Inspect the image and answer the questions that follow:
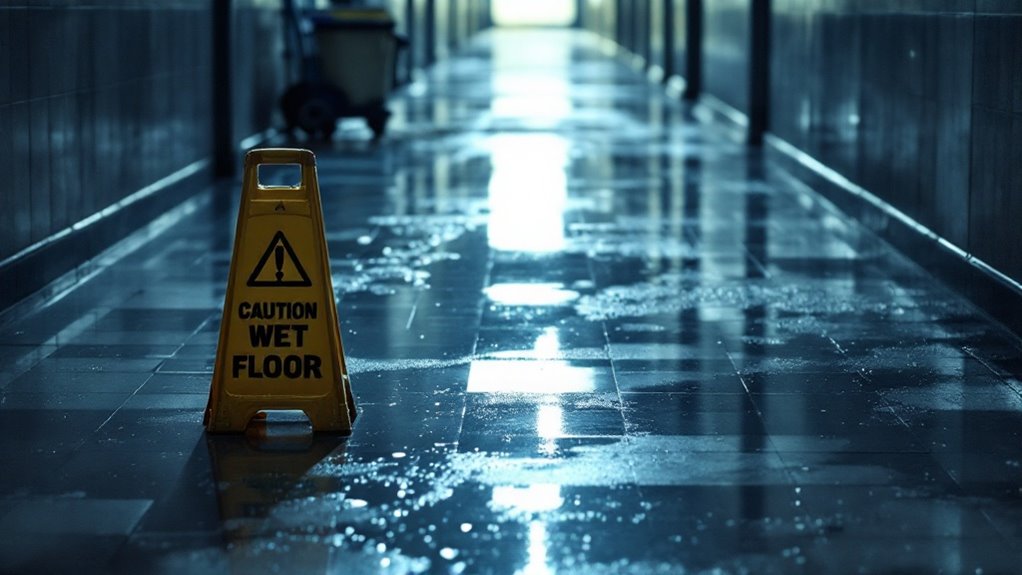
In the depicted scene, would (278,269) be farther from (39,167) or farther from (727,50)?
(727,50)

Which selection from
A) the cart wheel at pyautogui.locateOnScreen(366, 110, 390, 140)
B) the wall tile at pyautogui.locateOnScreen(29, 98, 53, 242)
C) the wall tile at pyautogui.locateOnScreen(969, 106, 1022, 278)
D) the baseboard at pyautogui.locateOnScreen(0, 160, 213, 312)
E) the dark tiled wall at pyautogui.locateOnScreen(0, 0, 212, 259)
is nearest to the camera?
the wall tile at pyautogui.locateOnScreen(969, 106, 1022, 278)

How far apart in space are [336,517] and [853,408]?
246 cm

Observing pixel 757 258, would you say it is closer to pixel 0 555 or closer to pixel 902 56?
pixel 902 56

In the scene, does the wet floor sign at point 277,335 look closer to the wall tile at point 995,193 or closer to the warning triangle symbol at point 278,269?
the warning triangle symbol at point 278,269

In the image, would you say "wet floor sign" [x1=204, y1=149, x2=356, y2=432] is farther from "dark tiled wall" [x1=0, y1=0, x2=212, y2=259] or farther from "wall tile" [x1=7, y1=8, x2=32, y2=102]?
"wall tile" [x1=7, y1=8, x2=32, y2=102]

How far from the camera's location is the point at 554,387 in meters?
7.31

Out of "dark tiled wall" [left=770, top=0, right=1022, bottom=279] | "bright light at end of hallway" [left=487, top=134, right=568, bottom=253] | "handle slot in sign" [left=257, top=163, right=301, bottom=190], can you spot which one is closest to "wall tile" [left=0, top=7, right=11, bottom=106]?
"bright light at end of hallway" [left=487, top=134, right=568, bottom=253]

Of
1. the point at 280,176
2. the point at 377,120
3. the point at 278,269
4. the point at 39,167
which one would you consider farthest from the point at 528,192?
the point at 278,269

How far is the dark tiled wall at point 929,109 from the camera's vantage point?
8945 mm

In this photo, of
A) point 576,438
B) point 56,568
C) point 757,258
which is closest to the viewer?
point 56,568

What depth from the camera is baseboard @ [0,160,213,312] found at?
9055mm

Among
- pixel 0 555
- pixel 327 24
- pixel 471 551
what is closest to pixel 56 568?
pixel 0 555

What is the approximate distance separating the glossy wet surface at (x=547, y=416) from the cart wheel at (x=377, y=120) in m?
7.12

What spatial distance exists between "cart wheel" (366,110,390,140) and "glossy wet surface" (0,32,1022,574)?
7.12m
